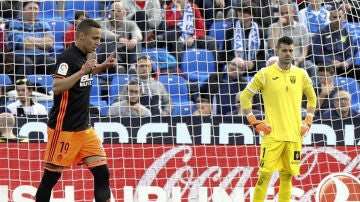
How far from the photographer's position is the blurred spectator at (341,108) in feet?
35.0

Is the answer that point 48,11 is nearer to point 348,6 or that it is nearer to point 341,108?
point 348,6

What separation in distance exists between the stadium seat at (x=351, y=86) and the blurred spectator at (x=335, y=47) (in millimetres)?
88

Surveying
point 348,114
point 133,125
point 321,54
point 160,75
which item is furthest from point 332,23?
point 133,125

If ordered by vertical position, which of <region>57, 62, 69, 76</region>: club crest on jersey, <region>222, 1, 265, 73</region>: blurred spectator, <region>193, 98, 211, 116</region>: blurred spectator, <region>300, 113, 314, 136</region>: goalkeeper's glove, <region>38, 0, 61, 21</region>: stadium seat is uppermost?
<region>38, 0, 61, 21</region>: stadium seat

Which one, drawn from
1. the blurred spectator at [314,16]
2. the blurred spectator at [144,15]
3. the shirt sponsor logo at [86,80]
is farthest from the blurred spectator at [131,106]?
the shirt sponsor logo at [86,80]

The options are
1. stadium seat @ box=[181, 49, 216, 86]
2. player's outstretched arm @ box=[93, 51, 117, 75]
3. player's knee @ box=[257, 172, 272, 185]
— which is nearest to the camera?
player's outstretched arm @ box=[93, 51, 117, 75]

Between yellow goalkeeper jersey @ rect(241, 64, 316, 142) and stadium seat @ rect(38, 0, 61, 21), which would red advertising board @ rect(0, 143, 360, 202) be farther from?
stadium seat @ rect(38, 0, 61, 21)

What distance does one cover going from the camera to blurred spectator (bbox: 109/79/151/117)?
10.6m

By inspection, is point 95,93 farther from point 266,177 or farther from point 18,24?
point 266,177

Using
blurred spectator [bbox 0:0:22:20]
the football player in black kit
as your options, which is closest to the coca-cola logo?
the football player in black kit

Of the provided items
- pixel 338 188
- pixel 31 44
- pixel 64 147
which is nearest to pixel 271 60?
pixel 338 188

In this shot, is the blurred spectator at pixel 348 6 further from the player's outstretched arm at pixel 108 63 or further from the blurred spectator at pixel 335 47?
the player's outstretched arm at pixel 108 63

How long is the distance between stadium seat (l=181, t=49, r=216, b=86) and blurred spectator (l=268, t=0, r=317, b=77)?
81 centimetres

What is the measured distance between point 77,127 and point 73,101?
0.24 m
